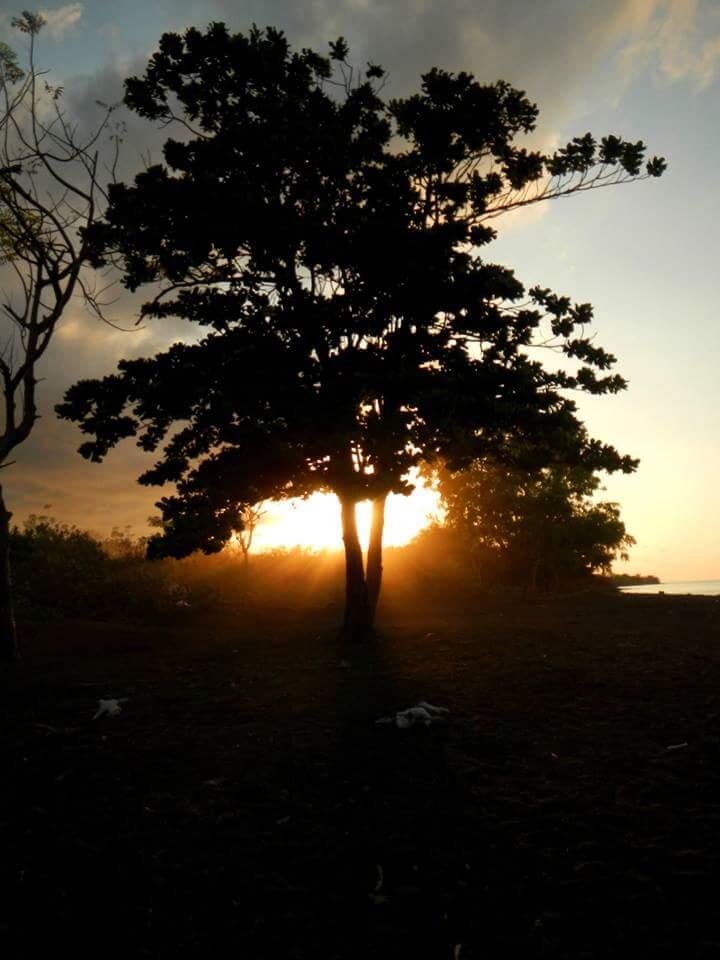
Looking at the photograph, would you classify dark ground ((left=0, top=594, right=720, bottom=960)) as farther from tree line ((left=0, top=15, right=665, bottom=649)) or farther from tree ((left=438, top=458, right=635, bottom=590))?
tree ((left=438, top=458, right=635, bottom=590))

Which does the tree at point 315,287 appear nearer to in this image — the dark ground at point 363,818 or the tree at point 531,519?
the dark ground at point 363,818

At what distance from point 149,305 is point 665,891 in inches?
700

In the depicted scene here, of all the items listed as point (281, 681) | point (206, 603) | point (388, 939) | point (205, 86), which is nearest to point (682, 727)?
point (388, 939)

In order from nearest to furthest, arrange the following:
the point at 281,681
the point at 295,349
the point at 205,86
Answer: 1. the point at 281,681
2. the point at 295,349
3. the point at 205,86

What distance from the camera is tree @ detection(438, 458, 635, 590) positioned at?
134 ft

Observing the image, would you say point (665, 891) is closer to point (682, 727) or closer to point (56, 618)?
point (682, 727)

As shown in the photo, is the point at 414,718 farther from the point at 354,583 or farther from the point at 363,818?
the point at 354,583

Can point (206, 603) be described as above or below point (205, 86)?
below

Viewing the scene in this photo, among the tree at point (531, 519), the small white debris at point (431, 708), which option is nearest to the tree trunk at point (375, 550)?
the small white debris at point (431, 708)

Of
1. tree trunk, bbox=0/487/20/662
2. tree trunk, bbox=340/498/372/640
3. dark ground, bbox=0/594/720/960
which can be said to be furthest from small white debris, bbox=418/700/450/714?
tree trunk, bbox=0/487/20/662

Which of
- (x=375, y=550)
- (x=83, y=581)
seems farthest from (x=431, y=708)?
(x=83, y=581)

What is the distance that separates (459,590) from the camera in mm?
41375

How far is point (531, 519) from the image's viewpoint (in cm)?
4256

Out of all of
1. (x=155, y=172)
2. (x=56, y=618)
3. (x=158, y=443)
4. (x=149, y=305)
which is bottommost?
(x=56, y=618)
